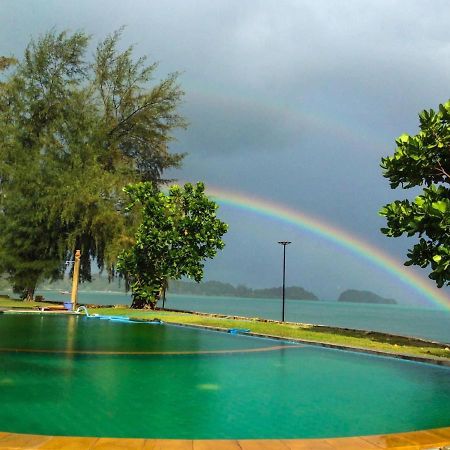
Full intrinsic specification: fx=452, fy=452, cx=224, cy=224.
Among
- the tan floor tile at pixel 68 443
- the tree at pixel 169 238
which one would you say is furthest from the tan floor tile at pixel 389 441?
the tree at pixel 169 238

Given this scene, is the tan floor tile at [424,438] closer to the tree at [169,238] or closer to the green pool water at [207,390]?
the green pool water at [207,390]

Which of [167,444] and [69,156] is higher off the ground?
[69,156]

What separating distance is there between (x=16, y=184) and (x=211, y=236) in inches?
617

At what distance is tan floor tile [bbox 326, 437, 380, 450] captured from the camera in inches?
205

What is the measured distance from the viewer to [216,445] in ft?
16.9

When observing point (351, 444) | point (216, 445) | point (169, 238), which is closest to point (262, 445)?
point (216, 445)

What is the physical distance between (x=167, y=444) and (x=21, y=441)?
1615 millimetres

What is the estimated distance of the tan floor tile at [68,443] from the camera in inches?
192

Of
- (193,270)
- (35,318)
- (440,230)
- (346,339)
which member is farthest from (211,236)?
(440,230)

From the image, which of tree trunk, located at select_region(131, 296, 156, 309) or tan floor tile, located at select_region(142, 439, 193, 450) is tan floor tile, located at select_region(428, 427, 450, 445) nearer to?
tan floor tile, located at select_region(142, 439, 193, 450)

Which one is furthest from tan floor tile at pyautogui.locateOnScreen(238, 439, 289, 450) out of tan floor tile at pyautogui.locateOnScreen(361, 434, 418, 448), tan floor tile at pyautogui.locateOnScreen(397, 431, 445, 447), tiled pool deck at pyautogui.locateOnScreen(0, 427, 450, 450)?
tan floor tile at pyautogui.locateOnScreen(397, 431, 445, 447)

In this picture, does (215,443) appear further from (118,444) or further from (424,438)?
(424,438)

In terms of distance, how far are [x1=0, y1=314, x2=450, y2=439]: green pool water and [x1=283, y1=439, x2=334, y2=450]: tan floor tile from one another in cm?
75

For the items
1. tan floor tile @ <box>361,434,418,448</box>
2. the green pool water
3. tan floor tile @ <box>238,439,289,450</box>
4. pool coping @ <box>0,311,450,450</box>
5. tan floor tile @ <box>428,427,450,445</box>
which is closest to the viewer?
pool coping @ <box>0,311,450,450</box>
